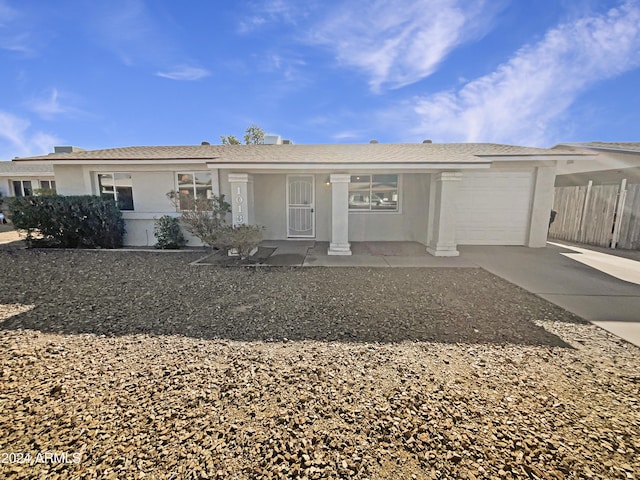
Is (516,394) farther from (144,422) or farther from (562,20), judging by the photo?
(562,20)

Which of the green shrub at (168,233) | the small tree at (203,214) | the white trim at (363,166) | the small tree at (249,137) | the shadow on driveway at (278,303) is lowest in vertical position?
the shadow on driveway at (278,303)

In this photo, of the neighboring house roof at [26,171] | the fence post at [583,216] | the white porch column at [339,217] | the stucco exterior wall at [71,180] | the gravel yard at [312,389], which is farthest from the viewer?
the neighboring house roof at [26,171]

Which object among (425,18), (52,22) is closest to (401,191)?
(425,18)

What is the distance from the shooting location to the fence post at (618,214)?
8.80 m

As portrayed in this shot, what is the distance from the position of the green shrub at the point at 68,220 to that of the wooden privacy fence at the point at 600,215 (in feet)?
53.1

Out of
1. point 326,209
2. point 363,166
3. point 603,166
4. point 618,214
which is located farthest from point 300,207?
point 603,166

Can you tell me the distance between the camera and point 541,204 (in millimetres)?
9305

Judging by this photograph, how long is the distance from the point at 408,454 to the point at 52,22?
11751 mm

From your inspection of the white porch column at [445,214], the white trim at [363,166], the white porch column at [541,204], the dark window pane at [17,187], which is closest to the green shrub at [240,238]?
the white trim at [363,166]

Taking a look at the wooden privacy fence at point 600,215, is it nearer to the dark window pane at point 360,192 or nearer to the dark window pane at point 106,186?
the dark window pane at point 360,192

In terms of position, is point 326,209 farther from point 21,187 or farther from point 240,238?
point 21,187

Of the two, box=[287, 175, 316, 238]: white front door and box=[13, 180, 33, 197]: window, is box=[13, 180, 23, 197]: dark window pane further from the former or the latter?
box=[287, 175, 316, 238]: white front door

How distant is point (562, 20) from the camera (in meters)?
7.61

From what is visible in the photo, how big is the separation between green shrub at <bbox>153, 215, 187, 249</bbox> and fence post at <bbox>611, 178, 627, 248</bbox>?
1425cm
